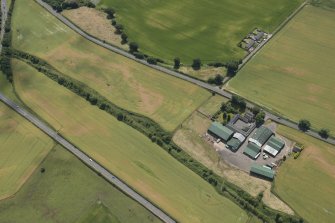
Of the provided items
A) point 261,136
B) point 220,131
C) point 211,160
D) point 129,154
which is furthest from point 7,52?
point 261,136

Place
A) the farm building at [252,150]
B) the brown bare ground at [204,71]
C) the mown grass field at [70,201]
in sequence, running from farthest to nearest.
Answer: the brown bare ground at [204,71] → the farm building at [252,150] → the mown grass field at [70,201]

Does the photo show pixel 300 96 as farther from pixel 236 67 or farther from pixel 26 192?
pixel 26 192

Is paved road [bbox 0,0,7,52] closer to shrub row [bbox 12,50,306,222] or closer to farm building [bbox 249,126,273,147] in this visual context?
shrub row [bbox 12,50,306,222]

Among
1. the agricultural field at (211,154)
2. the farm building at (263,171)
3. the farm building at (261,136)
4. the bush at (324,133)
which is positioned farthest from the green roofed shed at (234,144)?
the bush at (324,133)

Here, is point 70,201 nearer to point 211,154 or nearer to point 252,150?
point 211,154

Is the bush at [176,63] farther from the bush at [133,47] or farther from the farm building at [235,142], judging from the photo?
the farm building at [235,142]
